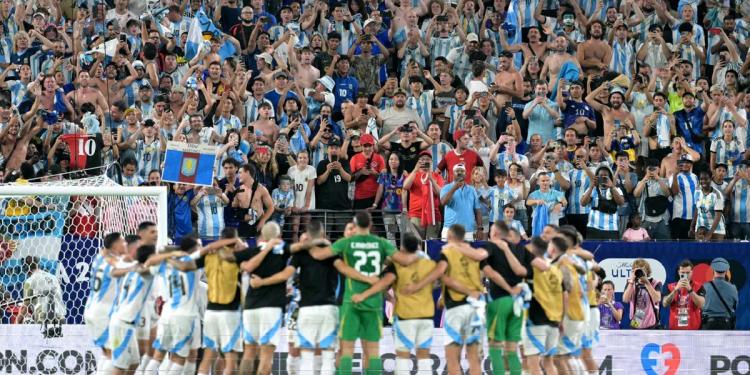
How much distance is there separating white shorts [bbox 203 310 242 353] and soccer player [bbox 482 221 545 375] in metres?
3.03

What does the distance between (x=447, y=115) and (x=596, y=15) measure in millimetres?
4601

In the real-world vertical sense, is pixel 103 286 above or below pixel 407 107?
below

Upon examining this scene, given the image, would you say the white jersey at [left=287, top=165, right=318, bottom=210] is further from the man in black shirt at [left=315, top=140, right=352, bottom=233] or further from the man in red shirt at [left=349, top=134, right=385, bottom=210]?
the man in red shirt at [left=349, top=134, right=385, bottom=210]

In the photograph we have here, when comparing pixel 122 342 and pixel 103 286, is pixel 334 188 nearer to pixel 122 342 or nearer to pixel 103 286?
pixel 103 286

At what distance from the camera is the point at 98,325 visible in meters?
18.1

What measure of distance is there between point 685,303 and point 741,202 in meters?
2.71

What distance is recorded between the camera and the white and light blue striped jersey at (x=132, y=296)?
17.9 meters

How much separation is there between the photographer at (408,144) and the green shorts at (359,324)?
23.9 ft

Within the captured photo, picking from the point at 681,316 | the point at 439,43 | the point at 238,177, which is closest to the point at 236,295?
the point at 238,177

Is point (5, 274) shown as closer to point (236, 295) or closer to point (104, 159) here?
point (104, 159)

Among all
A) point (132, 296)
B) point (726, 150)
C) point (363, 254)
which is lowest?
point (132, 296)

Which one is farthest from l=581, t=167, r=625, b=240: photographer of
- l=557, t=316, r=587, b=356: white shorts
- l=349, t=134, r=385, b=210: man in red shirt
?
l=557, t=316, r=587, b=356: white shorts

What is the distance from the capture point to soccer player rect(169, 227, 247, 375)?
17.8 m

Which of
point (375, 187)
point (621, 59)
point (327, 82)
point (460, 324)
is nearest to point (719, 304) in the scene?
point (375, 187)
